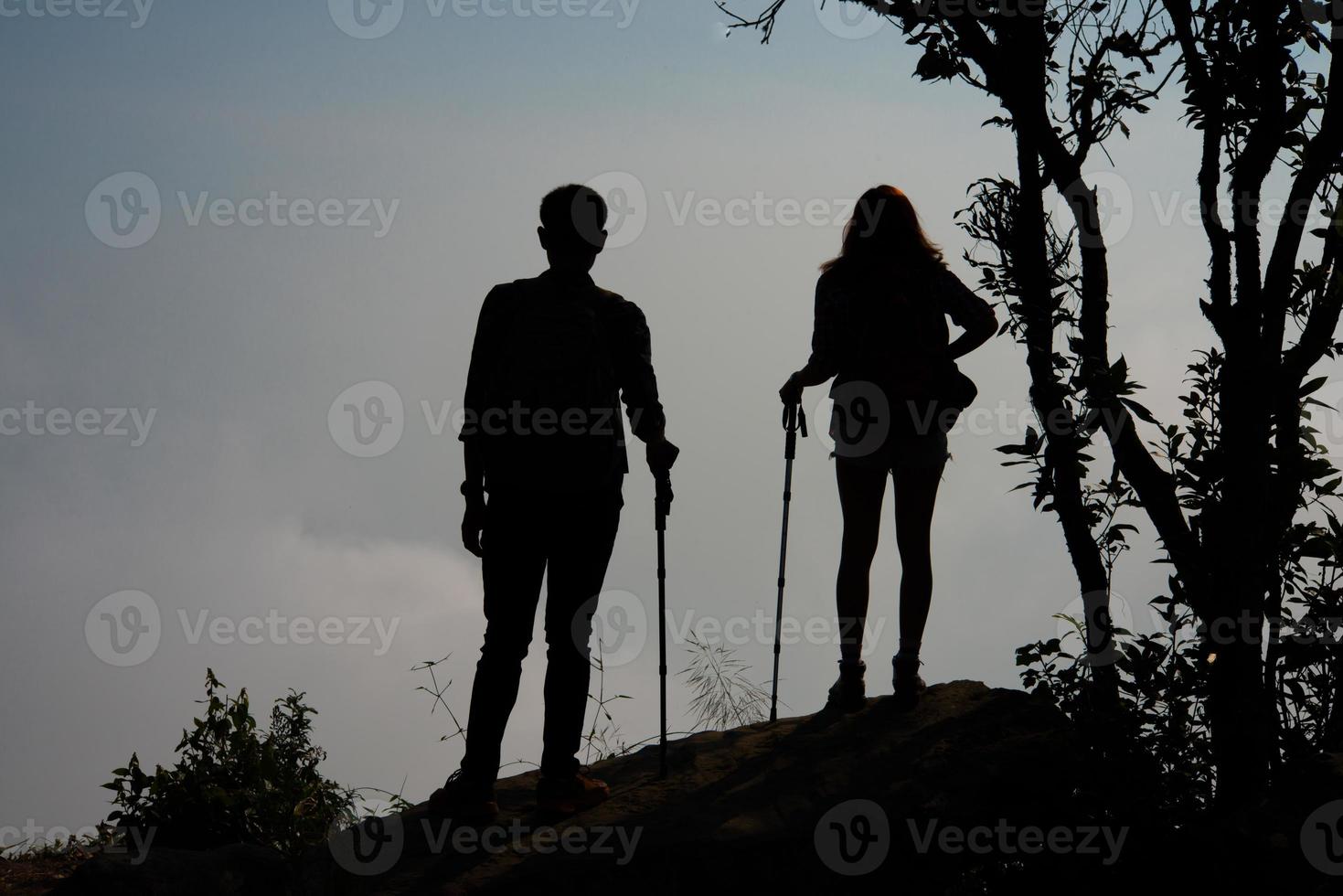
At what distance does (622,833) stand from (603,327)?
2060mm

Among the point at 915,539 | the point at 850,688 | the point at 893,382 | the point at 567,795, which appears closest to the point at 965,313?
the point at 893,382

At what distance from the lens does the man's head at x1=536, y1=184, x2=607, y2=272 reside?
17.2ft

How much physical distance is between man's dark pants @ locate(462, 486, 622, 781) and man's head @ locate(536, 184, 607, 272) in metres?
1.01

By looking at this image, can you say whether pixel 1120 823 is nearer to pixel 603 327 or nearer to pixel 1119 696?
pixel 1119 696

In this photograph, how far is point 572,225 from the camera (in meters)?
5.25

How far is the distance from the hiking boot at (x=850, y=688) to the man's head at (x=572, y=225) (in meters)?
2.21

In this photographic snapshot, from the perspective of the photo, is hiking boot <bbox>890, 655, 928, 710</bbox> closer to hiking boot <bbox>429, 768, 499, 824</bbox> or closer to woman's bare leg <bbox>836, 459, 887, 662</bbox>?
woman's bare leg <bbox>836, 459, 887, 662</bbox>

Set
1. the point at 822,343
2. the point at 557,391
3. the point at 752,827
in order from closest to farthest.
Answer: the point at 752,827, the point at 557,391, the point at 822,343

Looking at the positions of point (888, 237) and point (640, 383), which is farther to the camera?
point (888, 237)

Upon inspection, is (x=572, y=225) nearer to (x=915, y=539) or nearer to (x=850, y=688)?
(x=915, y=539)

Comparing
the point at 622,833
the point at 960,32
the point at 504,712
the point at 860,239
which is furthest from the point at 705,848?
the point at 960,32

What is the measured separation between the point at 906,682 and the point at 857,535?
0.74m

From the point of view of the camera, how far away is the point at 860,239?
5.75 metres

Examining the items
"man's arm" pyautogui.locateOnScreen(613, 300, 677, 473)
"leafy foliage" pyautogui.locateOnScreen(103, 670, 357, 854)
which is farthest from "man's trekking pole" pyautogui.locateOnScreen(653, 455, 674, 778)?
"leafy foliage" pyautogui.locateOnScreen(103, 670, 357, 854)
